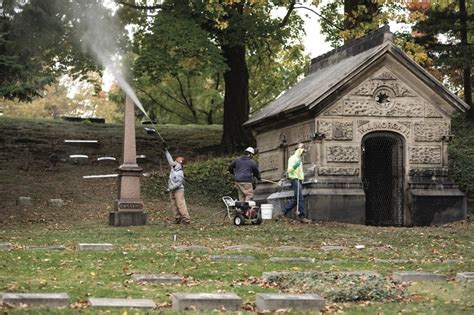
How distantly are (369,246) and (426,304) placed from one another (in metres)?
7.36

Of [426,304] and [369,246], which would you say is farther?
[369,246]

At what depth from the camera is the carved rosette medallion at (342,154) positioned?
23750 mm

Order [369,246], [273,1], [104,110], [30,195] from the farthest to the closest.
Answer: [104,110] → [273,1] → [30,195] → [369,246]

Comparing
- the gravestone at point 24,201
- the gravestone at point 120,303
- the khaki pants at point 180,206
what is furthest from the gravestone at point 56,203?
the gravestone at point 120,303

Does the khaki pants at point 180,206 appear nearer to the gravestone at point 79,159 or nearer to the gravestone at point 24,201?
the gravestone at point 24,201

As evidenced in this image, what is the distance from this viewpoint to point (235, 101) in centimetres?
3516

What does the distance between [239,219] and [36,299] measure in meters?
12.6

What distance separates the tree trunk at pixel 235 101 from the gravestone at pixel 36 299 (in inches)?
1003

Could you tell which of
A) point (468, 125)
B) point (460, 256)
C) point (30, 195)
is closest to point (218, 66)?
point (30, 195)

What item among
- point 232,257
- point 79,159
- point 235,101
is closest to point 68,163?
point 79,159

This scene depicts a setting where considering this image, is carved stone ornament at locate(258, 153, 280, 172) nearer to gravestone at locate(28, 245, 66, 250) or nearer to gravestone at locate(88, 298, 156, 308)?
gravestone at locate(28, 245, 66, 250)

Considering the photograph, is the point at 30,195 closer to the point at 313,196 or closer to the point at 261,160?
the point at 261,160

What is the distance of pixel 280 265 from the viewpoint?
1383 cm

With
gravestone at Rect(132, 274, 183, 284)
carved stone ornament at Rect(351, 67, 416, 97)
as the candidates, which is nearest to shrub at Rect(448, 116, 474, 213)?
carved stone ornament at Rect(351, 67, 416, 97)
